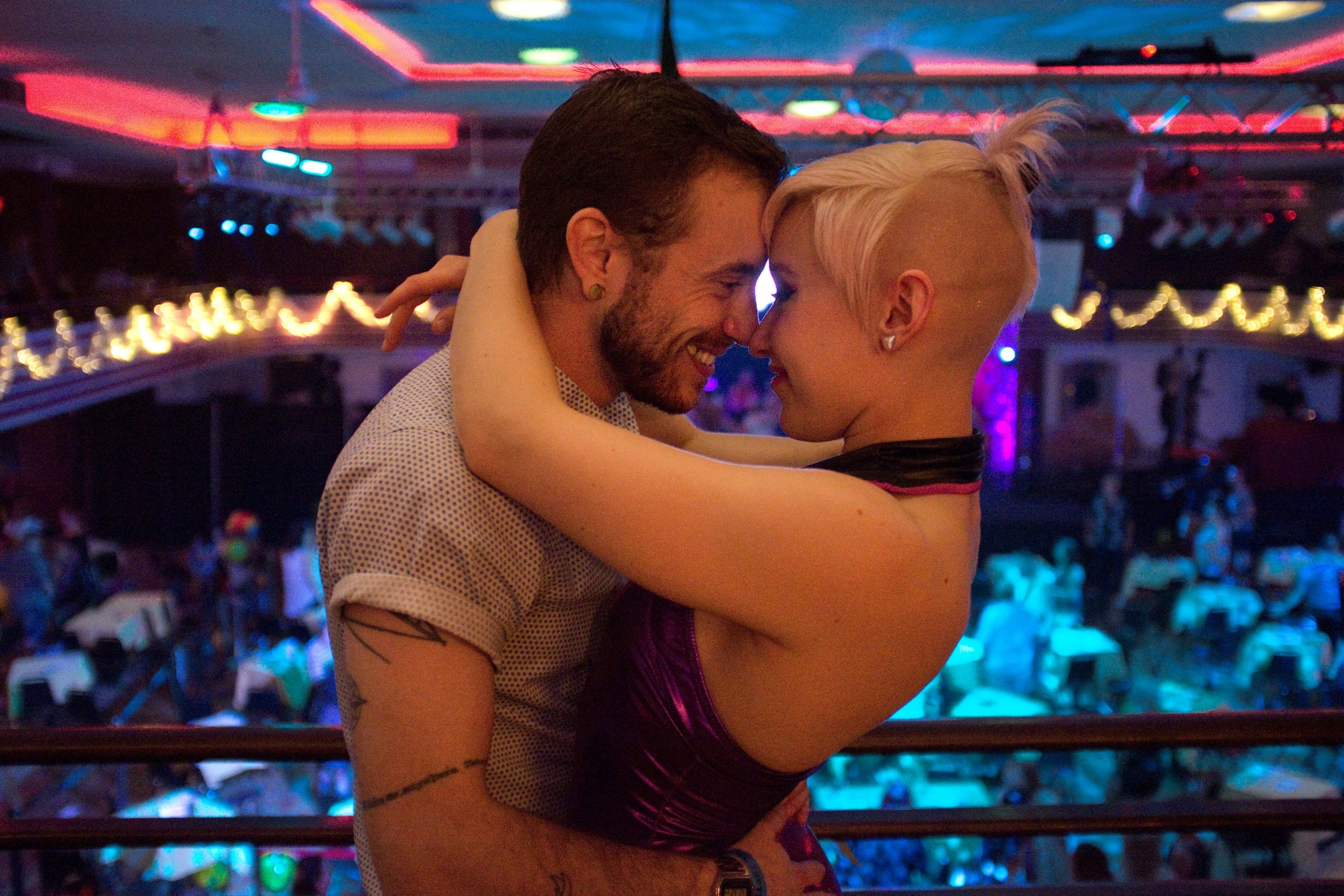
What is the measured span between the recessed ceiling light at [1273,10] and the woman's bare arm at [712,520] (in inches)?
257

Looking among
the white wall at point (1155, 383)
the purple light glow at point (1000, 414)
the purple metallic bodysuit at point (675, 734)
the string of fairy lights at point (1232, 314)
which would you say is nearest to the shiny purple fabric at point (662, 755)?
the purple metallic bodysuit at point (675, 734)

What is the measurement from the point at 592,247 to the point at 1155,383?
46.1ft

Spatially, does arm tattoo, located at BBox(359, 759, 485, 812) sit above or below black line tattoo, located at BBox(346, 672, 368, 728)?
below

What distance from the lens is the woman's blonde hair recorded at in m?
0.86

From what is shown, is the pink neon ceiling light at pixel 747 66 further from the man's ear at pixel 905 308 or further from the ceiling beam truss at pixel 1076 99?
the man's ear at pixel 905 308

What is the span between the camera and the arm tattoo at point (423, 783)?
81 cm

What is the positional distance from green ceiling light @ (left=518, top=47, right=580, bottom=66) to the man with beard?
21.9 ft

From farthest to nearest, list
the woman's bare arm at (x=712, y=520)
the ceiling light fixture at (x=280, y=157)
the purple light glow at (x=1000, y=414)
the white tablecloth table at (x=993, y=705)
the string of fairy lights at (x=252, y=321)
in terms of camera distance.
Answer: the purple light glow at (x=1000, y=414) → the string of fairy lights at (x=252, y=321) → the ceiling light fixture at (x=280, y=157) → the white tablecloth table at (x=993, y=705) → the woman's bare arm at (x=712, y=520)

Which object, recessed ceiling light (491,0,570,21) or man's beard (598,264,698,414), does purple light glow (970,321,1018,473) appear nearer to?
recessed ceiling light (491,0,570,21)

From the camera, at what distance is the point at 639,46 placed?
7043 millimetres

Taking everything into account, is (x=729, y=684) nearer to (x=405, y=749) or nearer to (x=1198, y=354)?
(x=405, y=749)

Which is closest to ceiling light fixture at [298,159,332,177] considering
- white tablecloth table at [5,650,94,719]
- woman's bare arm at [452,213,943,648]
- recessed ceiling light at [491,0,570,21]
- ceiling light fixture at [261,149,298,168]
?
ceiling light fixture at [261,149,298,168]

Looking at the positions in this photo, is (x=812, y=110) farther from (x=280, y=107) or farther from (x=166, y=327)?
(x=166, y=327)

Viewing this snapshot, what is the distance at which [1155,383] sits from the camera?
1334 centimetres
